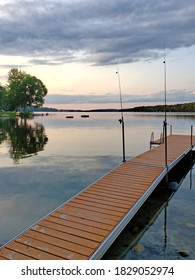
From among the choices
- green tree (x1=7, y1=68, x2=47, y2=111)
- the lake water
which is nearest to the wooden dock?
the lake water

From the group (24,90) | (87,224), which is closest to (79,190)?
(87,224)

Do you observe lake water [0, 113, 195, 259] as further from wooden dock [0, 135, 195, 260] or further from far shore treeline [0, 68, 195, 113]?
far shore treeline [0, 68, 195, 113]

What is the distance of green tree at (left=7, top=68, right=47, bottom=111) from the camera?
336ft

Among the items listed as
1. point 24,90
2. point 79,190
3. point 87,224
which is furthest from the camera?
point 24,90

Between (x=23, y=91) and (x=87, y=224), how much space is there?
104m

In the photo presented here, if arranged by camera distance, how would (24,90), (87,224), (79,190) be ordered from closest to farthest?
(87,224) → (79,190) → (24,90)

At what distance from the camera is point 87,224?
266 inches

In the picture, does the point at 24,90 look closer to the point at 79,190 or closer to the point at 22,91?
the point at 22,91

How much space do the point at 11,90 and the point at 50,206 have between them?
104m

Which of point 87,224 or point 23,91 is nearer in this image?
point 87,224

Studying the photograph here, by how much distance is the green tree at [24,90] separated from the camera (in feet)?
336

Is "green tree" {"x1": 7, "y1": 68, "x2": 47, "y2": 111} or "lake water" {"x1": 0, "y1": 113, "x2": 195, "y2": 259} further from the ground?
"green tree" {"x1": 7, "y1": 68, "x2": 47, "y2": 111}

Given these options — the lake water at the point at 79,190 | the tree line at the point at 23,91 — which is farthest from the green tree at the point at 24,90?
the lake water at the point at 79,190
